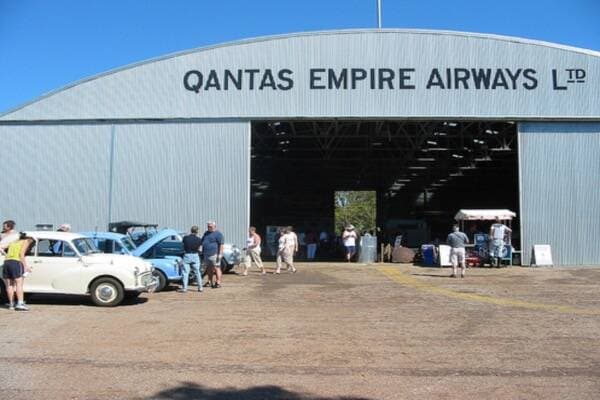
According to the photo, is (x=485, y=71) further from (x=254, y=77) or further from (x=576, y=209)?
(x=254, y=77)

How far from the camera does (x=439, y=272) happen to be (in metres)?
19.7

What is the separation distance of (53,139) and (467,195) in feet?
106

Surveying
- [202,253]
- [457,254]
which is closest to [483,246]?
[457,254]

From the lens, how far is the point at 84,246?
39.2 feet

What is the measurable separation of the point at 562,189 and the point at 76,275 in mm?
17883

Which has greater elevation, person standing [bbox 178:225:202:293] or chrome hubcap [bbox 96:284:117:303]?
person standing [bbox 178:225:202:293]

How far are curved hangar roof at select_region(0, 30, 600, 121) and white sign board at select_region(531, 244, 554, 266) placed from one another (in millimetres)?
4884

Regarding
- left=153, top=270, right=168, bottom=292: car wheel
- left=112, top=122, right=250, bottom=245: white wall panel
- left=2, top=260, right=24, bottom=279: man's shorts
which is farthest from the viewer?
left=112, top=122, right=250, bottom=245: white wall panel

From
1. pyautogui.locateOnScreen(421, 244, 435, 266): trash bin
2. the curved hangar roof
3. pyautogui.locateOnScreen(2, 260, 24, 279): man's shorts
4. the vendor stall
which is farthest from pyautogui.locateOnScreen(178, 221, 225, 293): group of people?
the vendor stall

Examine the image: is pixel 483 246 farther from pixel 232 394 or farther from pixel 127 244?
pixel 232 394

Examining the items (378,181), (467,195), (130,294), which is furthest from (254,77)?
(467,195)

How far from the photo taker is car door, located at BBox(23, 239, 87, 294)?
1138cm

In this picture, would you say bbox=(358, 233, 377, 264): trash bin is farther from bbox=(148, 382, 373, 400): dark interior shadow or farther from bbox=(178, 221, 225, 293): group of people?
bbox=(148, 382, 373, 400): dark interior shadow

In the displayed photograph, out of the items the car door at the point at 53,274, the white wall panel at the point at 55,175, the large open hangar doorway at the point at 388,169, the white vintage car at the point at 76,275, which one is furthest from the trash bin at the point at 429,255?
the car door at the point at 53,274
